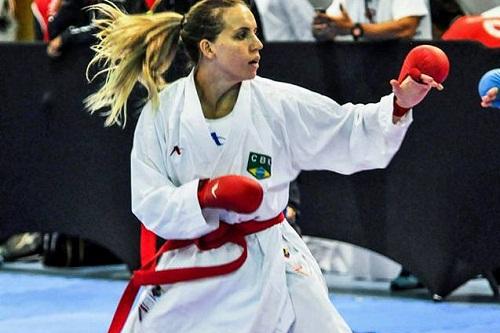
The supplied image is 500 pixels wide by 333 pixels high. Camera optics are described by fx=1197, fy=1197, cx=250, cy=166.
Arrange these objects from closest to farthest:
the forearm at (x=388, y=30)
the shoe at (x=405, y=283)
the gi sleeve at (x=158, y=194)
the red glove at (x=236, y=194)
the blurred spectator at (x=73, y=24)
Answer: the red glove at (x=236, y=194) < the gi sleeve at (x=158, y=194) < the forearm at (x=388, y=30) < the shoe at (x=405, y=283) < the blurred spectator at (x=73, y=24)

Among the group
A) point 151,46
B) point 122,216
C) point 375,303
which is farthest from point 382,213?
point 151,46

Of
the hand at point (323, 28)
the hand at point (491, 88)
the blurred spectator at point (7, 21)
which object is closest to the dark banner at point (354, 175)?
the hand at point (323, 28)

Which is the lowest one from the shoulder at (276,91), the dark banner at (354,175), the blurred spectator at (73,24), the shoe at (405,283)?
the shoe at (405,283)

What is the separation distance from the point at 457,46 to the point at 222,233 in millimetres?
3114

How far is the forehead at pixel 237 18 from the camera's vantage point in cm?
488

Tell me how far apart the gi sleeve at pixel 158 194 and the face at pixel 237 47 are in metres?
0.34

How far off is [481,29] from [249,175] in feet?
11.2

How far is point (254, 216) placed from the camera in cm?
465

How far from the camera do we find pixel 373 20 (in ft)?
26.4

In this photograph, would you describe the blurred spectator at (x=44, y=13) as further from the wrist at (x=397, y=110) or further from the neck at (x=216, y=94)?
the wrist at (x=397, y=110)

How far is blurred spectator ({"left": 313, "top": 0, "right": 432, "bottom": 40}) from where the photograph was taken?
7633 millimetres

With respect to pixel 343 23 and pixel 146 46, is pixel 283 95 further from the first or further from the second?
pixel 343 23

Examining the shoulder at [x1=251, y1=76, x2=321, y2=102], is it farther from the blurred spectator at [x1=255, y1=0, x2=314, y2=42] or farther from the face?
the blurred spectator at [x1=255, y1=0, x2=314, y2=42]

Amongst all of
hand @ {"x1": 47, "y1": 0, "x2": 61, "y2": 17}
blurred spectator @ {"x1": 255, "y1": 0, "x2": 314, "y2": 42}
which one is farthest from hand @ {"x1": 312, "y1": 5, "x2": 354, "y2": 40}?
hand @ {"x1": 47, "y1": 0, "x2": 61, "y2": 17}
